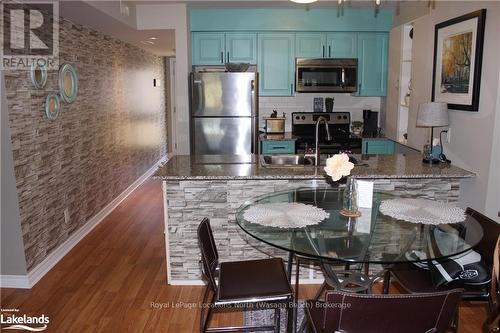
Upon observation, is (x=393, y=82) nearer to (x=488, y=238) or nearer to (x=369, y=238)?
(x=488, y=238)

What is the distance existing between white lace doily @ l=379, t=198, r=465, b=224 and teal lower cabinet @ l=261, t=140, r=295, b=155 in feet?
8.39

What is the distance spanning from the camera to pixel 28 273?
10.7 ft

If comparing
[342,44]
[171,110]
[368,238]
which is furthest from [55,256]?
[171,110]

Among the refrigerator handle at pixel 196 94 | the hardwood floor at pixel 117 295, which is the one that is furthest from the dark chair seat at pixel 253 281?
the refrigerator handle at pixel 196 94

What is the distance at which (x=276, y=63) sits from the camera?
5230 mm

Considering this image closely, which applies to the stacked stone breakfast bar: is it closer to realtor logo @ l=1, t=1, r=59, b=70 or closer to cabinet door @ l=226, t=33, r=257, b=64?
realtor logo @ l=1, t=1, r=59, b=70

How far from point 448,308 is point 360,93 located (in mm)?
4045

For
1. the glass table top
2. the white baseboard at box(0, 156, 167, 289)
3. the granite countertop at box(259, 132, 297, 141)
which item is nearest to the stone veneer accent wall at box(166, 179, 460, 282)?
the glass table top

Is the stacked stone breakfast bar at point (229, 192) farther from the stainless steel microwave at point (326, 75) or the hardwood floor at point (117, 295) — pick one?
the stainless steel microwave at point (326, 75)

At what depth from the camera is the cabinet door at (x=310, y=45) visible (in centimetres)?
515

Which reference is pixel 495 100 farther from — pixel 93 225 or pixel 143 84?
pixel 143 84

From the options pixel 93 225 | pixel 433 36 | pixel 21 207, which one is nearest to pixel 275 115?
pixel 433 36

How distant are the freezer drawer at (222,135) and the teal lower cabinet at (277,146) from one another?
31 cm

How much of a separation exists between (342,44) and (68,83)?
126 inches
